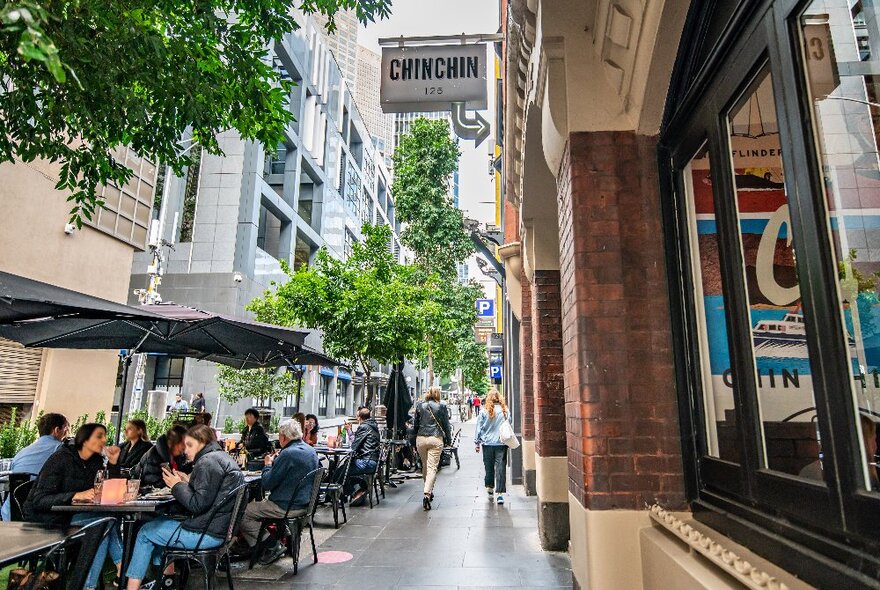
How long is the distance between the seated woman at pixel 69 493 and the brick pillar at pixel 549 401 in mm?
4520

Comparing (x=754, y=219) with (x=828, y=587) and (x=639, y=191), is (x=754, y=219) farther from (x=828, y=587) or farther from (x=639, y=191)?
(x=828, y=587)

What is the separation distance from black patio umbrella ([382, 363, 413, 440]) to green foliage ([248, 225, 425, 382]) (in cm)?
71

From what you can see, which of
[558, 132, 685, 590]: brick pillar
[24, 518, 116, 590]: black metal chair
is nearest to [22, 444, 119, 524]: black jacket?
[24, 518, 116, 590]: black metal chair

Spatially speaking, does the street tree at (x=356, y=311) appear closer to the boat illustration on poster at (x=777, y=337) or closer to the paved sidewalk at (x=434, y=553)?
the paved sidewalk at (x=434, y=553)

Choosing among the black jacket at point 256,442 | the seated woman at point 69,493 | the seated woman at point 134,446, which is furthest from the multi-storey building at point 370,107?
the seated woman at point 69,493

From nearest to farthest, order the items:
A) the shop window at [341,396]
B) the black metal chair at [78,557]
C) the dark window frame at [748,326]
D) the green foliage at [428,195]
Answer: the dark window frame at [748,326] < the black metal chair at [78,557] < the green foliage at [428,195] < the shop window at [341,396]

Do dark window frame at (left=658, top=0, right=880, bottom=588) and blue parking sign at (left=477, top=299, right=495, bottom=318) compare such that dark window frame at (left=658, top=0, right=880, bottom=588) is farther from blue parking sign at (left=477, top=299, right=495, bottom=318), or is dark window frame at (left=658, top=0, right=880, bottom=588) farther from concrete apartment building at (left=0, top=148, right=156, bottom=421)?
blue parking sign at (left=477, top=299, right=495, bottom=318)

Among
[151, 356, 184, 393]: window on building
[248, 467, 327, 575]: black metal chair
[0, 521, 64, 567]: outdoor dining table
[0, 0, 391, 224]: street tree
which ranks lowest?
[248, 467, 327, 575]: black metal chair

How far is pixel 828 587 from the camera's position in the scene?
1751 millimetres

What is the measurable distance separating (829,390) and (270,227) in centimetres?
3511

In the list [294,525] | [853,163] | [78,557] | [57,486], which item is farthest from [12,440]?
[853,163]

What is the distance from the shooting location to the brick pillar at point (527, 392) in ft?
29.4

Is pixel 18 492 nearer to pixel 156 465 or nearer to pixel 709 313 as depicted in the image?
pixel 156 465

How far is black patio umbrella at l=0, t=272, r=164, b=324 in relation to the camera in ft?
12.8
